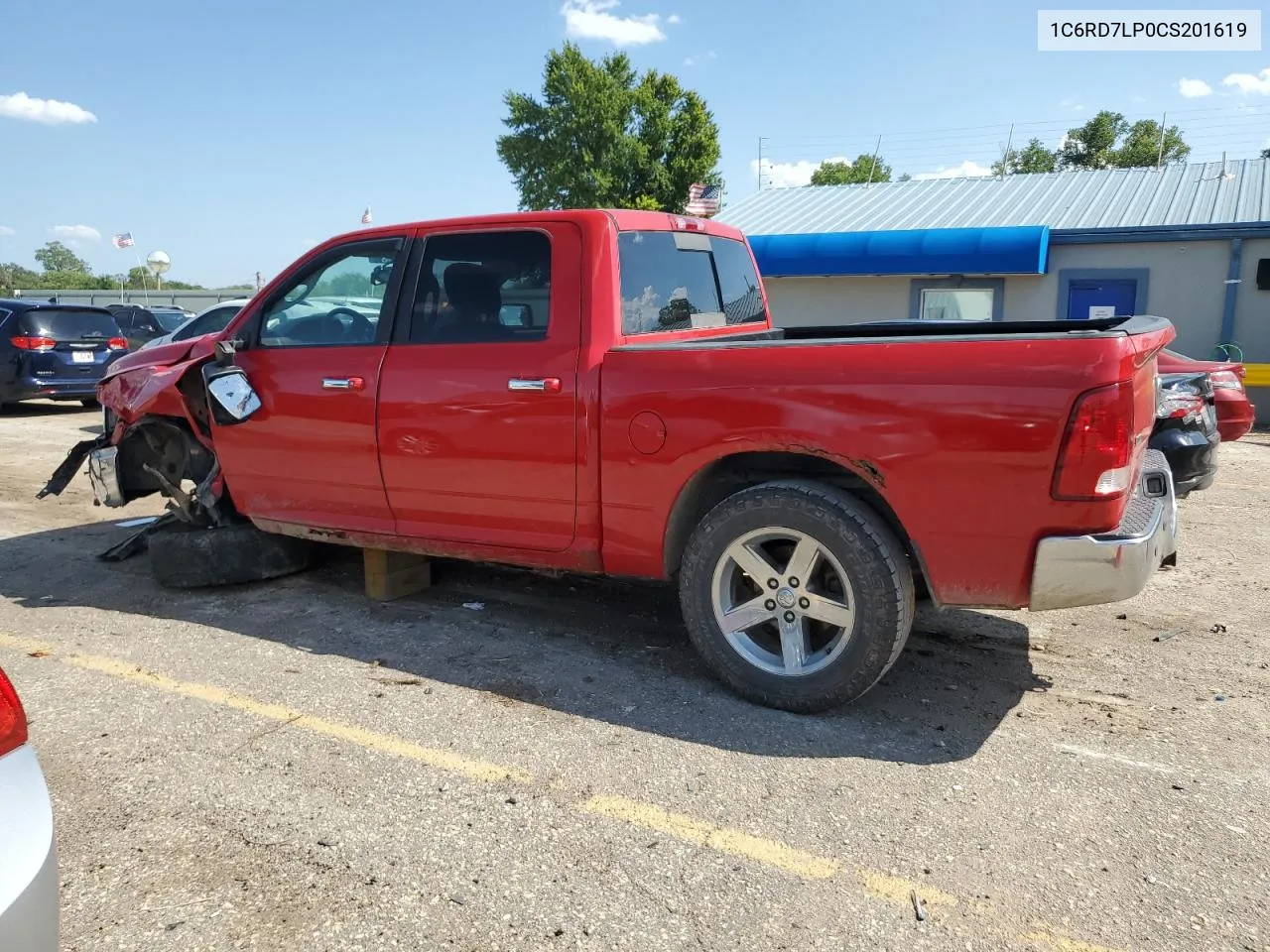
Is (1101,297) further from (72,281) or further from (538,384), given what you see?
(72,281)

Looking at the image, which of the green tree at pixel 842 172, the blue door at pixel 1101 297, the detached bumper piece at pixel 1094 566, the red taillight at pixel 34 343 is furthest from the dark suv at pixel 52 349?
the green tree at pixel 842 172

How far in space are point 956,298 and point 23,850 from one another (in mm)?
16294

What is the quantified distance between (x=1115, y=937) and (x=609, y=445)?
242 cm

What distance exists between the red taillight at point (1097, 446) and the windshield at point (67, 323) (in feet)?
49.2

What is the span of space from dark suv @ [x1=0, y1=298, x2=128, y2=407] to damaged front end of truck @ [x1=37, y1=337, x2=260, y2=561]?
9102mm

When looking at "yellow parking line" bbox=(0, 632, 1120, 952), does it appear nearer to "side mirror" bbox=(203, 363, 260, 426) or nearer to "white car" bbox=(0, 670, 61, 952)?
"side mirror" bbox=(203, 363, 260, 426)

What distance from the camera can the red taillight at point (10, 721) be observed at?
1.88 m

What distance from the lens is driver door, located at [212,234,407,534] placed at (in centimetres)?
459

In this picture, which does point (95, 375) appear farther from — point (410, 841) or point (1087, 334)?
point (1087, 334)

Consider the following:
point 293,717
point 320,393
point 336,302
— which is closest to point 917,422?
point 293,717

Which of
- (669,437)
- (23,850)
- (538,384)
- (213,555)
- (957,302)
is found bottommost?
(213,555)

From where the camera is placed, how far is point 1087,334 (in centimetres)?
308

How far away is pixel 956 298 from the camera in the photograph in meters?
16.1

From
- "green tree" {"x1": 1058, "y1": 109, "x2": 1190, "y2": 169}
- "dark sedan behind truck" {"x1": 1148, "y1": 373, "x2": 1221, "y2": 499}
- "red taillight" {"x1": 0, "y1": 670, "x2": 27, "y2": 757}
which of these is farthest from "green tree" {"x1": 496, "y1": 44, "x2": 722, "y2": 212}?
"red taillight" {"x1": 0, "y1": 670, "x2": 27, "y2": 757}
